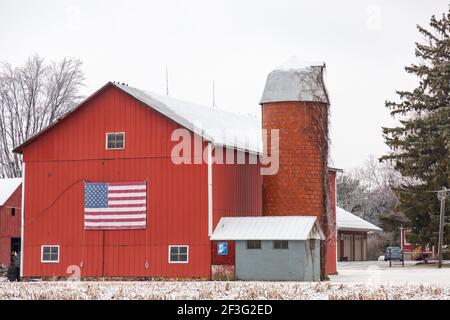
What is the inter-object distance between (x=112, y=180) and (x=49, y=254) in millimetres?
4254

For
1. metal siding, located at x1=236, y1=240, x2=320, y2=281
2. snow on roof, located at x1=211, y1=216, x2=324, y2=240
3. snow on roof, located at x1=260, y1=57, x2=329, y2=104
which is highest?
snow on roof, located at x1=260, y1=57, x2=329, y2=104

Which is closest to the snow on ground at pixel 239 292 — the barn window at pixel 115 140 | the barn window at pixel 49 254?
the barn window at pixel 49 254

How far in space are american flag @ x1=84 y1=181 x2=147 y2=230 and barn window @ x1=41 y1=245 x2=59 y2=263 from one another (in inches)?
72.3

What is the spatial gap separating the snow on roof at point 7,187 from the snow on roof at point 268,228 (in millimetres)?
28895

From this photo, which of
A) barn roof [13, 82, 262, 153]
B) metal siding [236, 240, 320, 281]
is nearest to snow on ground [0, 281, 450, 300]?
metal siding [236, 240, 320, 281]

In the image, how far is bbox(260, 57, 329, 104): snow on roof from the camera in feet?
143

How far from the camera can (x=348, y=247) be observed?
76438mm

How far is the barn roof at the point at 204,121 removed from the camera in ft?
136

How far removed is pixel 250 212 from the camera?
44.0 meters

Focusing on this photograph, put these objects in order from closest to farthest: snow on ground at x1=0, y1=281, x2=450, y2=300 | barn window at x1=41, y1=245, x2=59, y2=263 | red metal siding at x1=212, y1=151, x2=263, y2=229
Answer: snow on ground at x1=0, y1=281, x2=450, y2=300, red metal siding at x1=212, y1=151, x2=263, y2=229, barn window at x1=41, y1=245, x2=59, y2=263

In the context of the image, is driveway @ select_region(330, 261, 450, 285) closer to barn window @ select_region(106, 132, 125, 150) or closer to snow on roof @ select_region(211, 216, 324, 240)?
snow on roof @ select_region(211, 216, 324, 240)
